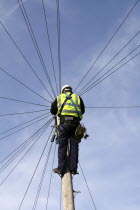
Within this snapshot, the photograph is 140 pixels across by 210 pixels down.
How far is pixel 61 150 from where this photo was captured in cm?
562

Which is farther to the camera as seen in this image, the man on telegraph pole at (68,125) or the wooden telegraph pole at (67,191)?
the man on telegraph pole at (68,125)

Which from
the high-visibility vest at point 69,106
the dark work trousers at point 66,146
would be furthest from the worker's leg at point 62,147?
the high-visibility vest at point 69,106

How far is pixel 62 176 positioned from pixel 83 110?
1465mm

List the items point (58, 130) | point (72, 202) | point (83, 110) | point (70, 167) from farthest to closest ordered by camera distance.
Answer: point (83, 110) < point (58, 130) < point (70, 167) < point (72, 202)

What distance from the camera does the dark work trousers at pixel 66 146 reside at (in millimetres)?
5516

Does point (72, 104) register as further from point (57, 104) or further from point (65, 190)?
point (65, 190)

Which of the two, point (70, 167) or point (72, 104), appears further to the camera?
point (72, 104)

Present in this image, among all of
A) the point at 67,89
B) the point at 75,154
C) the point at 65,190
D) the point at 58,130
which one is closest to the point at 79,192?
the point at 65,190

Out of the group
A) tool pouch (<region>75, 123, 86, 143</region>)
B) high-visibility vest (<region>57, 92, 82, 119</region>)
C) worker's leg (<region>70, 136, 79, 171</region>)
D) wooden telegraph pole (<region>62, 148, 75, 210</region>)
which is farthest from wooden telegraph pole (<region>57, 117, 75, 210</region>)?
high-visibility vest (<region>57, 92, 82, 119</region>)

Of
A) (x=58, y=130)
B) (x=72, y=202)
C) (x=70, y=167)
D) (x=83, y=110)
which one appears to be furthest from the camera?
(x=83, y=110)

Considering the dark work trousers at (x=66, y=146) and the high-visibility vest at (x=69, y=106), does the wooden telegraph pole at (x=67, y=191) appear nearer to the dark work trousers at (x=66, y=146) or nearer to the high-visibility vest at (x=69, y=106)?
the dark work trousers at (x=66, y=146)

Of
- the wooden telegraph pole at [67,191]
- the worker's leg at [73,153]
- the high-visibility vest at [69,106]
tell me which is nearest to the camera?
the wooden telegraph pole at [67,191]

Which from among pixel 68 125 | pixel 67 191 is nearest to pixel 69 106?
pixel 68 125

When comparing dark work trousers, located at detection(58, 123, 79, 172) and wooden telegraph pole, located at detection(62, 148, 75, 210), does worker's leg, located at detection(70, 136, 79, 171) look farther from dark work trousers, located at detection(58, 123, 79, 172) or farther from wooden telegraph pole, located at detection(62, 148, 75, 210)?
wooden telegraph pole, located at detection(62, 148, 75, 210)
